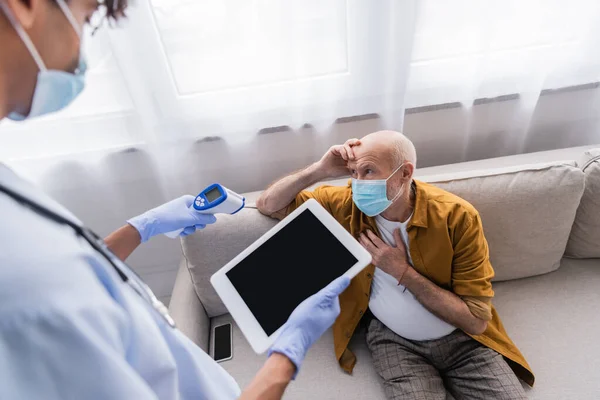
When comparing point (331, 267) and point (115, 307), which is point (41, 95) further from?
point (331, 267)

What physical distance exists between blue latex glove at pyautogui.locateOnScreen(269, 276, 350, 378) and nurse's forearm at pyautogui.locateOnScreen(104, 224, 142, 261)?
545 mm

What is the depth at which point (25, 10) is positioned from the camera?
1.66 ft

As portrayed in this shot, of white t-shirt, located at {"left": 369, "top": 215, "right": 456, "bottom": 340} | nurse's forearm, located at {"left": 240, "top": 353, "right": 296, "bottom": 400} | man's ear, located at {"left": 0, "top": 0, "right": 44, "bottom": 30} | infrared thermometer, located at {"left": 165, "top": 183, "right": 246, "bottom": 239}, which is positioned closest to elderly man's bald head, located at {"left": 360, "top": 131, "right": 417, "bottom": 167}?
white t-shirt, located at {"left": 369, "top": 215, "right": 456, "bottom": 340}

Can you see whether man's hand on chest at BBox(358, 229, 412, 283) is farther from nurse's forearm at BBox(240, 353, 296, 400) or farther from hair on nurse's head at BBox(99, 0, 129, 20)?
hair on nurse's head at BBox(99, 0, 129, 20)

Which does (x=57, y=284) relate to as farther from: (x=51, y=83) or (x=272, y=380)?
(x=272, y=380)

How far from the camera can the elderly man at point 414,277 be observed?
1250 millimetres

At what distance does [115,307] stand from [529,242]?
1508 millimetres

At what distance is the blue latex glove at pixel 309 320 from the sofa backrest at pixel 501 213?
52cm

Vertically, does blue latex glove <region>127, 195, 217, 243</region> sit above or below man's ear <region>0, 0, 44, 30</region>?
below

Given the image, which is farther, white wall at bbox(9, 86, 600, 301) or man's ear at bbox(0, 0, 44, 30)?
white wall at bbox(9, 86, 600, 301)

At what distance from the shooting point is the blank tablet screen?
1046mm

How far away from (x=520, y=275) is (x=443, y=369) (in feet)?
1.82

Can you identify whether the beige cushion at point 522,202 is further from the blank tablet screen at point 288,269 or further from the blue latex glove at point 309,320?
the blue latex glove at point 309,320

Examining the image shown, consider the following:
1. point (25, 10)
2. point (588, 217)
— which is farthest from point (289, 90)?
point (588, 217)
